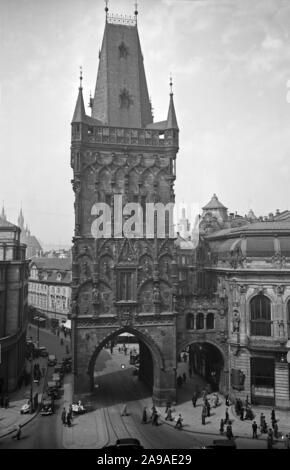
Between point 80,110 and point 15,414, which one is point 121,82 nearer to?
point 80,110

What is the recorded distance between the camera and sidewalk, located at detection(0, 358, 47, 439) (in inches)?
1416

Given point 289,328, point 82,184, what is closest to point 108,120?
point 82,184

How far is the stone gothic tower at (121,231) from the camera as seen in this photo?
42781 millimetres

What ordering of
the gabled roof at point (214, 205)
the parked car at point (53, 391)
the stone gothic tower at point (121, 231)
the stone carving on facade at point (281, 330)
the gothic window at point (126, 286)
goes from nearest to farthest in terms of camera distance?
the stone carving on facade at point (281, 330), the stone gothic tower at point (121, 231), the gothic window at point (126, 286), the parked car at point (53, 391), the gabled roof at point (214, 205)

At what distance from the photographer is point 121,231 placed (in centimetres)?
4456

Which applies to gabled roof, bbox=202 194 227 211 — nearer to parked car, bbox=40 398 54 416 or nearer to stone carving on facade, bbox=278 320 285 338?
stone carving on facade, bbox=278 320 285 338

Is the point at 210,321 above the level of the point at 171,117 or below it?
below

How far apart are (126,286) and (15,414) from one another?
16.9 metres

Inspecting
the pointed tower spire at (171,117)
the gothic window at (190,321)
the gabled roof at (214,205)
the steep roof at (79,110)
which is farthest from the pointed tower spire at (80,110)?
the gabled roof at (214,205)

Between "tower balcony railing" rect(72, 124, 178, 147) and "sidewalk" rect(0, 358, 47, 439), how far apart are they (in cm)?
2887

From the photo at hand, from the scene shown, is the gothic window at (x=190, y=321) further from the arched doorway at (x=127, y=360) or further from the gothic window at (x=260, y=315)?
the gothic window at (x=260, y=315)

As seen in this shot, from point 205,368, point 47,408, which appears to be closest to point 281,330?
point 205,368

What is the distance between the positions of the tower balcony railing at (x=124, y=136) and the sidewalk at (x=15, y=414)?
1137 inches

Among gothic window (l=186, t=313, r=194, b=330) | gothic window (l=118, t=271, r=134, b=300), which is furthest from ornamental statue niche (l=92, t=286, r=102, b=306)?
gothic window (l=186, t=313, r=194, b=330)
